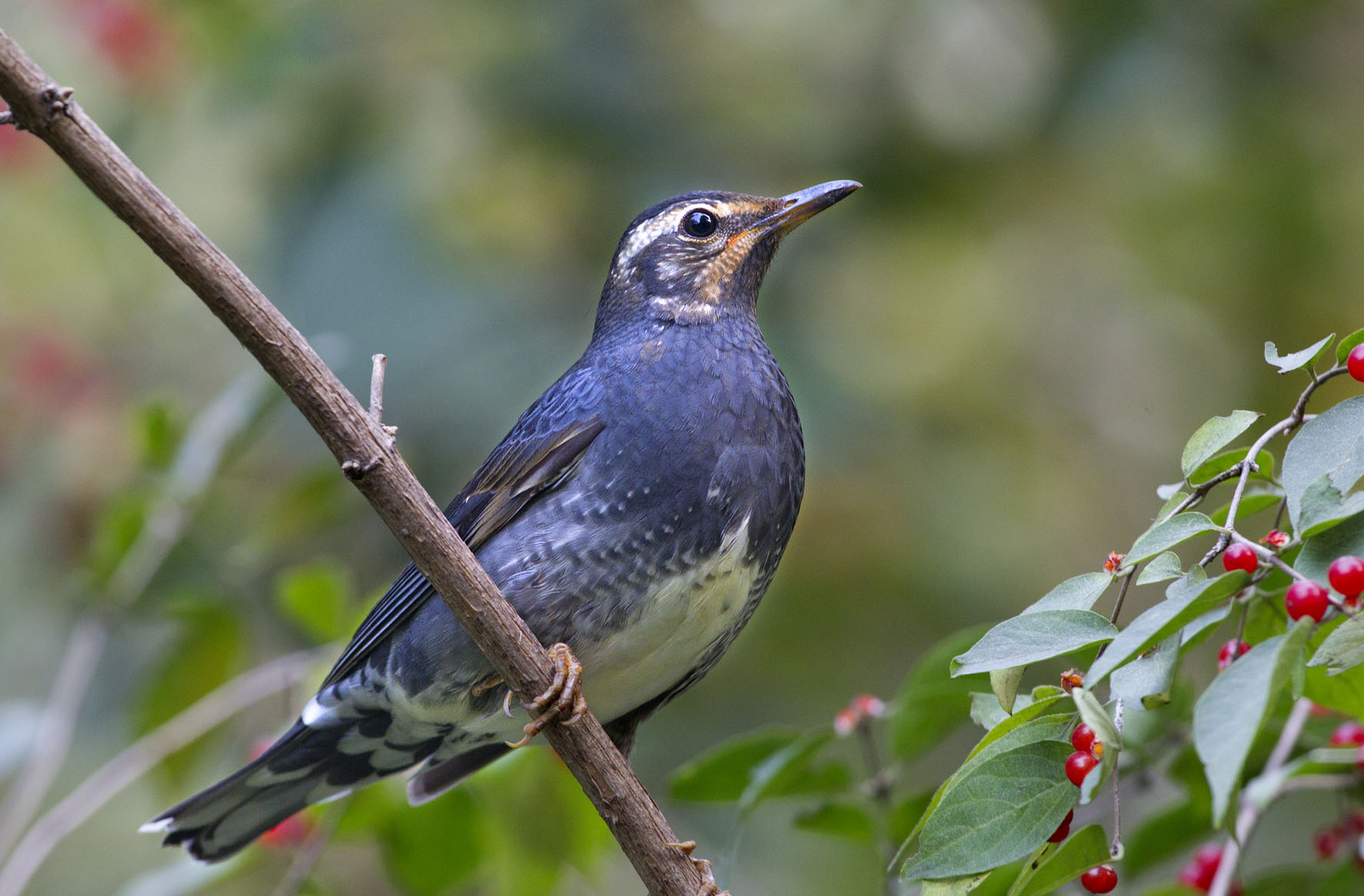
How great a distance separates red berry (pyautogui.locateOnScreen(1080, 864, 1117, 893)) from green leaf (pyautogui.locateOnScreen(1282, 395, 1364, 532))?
0.64m

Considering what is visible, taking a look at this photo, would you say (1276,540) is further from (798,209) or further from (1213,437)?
(798,209)

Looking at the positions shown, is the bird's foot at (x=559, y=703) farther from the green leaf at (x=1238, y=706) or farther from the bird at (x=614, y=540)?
the green leaf at (x=1238, y=706)

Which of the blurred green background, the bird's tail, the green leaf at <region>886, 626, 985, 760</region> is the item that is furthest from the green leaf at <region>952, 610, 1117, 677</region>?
the blurred green background

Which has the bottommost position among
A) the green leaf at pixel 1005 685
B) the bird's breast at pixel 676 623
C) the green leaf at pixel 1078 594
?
the green leaf at pixel 1005 685

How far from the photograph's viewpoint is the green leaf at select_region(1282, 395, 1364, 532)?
176 centimetres

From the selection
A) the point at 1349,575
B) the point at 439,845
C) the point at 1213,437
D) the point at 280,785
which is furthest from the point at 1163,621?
the point at 280,785

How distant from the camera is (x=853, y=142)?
551 centimetres

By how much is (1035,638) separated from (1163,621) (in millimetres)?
200

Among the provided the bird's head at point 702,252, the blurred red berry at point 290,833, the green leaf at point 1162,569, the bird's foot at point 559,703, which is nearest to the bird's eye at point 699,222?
the bird's head at point 702,252

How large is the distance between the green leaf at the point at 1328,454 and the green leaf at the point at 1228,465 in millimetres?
133

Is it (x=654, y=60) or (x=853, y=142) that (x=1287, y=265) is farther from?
(x=654, y=60)

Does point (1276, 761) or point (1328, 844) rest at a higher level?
point (1276, 761)

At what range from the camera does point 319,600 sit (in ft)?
11.6

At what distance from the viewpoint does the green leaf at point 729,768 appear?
2.98 metres
